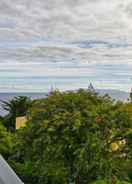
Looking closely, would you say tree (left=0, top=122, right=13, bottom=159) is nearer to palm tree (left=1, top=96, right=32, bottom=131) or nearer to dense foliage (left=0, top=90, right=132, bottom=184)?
dense foliage (left=0, top=90, right=132, bottom=184)

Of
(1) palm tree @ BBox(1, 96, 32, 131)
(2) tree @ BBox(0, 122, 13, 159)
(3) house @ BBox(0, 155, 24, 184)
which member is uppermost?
(3) house @ BBox(0, 155, 24, 184)

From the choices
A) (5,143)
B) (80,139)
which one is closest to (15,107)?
(5,143)

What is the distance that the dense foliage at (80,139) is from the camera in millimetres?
11398

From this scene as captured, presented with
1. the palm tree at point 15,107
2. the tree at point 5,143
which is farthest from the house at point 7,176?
the palm tree at point 15,107

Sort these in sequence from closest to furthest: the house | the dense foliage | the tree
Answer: the house, the dense foliage, the tree

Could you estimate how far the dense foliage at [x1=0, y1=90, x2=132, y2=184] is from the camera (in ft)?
37.4

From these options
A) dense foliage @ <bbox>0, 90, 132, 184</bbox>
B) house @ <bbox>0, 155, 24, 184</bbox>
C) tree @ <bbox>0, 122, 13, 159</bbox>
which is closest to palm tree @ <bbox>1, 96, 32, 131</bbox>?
tree @ <bbox>0, 122, 13, 159</bbox>

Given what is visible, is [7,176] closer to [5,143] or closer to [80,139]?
[80,139]

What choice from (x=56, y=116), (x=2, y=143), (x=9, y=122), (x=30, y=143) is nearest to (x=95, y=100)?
(x=56, y=116)

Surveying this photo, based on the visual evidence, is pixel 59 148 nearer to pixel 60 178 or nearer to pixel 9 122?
pixel 60 178

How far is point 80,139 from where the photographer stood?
11.8 meters

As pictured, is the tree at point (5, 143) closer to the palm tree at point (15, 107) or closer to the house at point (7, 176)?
the palm tree at point (15, 107)

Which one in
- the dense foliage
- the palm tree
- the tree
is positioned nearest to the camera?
the dense foliage

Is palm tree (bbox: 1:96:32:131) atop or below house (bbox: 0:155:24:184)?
below
